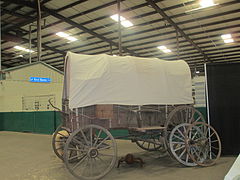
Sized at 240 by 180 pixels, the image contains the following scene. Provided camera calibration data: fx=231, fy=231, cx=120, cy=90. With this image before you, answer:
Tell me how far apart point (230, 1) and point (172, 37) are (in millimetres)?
5011

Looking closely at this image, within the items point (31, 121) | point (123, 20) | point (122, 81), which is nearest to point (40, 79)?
point (31, 121)

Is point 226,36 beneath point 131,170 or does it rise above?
above

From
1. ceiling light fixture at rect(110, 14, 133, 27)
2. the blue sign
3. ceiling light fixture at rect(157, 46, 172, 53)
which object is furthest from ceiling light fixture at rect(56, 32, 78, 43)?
ceiling light fixture at rect(157, 46, 172, 53)

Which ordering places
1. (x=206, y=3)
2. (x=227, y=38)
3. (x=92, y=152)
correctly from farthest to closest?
(x=227, y=38)
(x=206, y=3)
(x=92, y=152)

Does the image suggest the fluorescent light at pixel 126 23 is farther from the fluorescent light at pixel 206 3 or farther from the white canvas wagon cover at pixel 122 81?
the white canvas wagon cover at pixel 122 81

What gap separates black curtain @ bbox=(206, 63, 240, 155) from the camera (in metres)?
6.01

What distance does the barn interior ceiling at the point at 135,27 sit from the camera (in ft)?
39.6

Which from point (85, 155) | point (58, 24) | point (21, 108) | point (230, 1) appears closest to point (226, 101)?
point (85, 155)

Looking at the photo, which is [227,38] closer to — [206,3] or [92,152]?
[206,3]

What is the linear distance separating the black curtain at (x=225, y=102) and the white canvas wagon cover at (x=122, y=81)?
80cm

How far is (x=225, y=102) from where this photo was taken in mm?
6117

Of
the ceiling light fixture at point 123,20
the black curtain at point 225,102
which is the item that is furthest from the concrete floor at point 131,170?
the ceiling light fixture at point 123,20

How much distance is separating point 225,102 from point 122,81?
3020 millimetres

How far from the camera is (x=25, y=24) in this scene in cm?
1491
